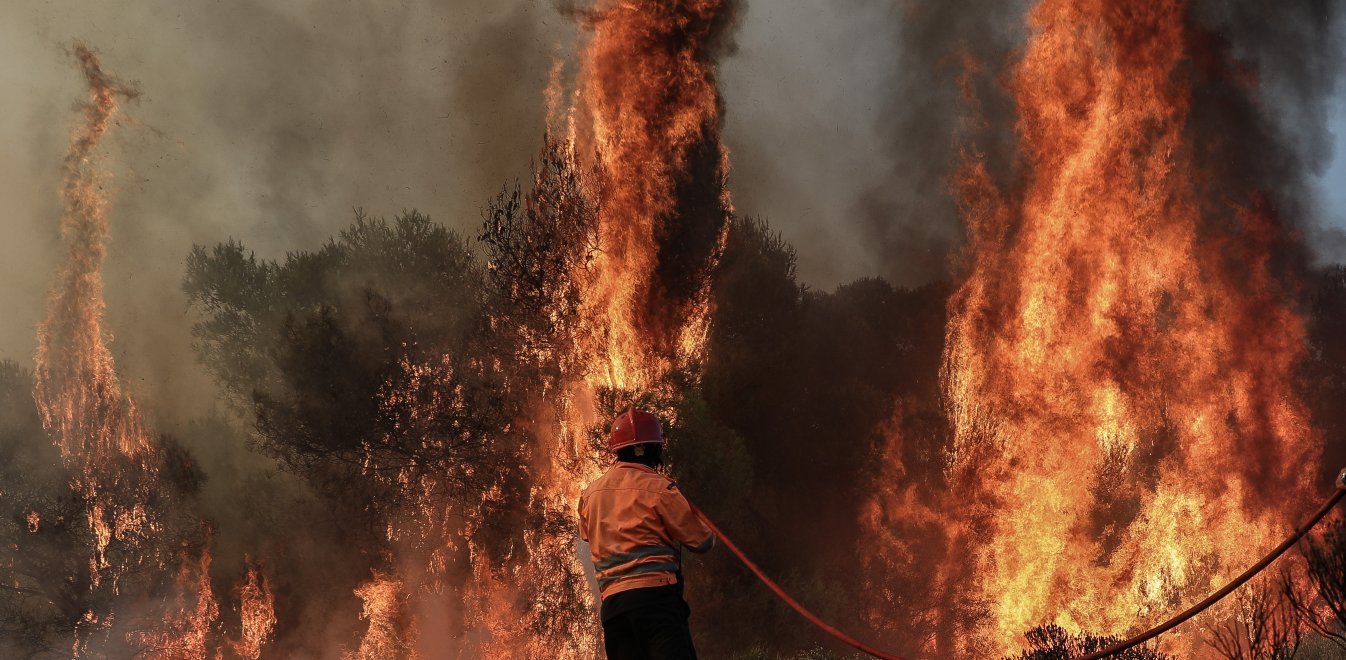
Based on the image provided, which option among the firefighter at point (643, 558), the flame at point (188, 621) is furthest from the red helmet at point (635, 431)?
the flame at point (188, 621)

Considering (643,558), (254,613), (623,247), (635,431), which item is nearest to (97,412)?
(254,613)

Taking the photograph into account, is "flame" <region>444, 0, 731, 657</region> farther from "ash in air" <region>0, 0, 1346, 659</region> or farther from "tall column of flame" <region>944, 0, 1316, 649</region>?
"tall column of flame" <region>944, 0, 1316, 649</region>

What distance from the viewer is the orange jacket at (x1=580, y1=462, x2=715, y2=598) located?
24.0 ft

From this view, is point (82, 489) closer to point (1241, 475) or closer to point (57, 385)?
point (57, 385)

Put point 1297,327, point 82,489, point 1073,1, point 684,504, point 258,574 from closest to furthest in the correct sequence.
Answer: point 684,504
point 1073,1
point 1297,327
point 82,489
point 258,574

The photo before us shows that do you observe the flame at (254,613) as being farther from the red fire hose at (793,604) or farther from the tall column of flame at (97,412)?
the red fire hose at (793,604)

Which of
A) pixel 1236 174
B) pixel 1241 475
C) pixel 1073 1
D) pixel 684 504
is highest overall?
pixel 1073 1

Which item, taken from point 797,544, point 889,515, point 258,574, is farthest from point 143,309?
point 889,515

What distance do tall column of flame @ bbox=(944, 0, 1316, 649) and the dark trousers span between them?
12.6 meters

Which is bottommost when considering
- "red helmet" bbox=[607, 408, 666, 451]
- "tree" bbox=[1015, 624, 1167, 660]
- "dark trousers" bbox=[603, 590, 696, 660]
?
"tree" bbox=[1015, 624, 1167, 660]

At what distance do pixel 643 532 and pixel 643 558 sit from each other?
0.57 ft

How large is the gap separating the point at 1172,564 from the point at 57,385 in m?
22.6

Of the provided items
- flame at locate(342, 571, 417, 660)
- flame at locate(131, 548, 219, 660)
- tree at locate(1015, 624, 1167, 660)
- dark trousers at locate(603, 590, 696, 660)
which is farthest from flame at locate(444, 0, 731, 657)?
dark trousers at locate(603, 590, 696, 660)

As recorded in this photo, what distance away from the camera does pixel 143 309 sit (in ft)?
85.4
